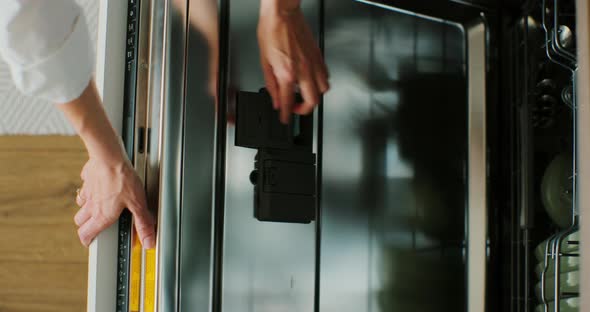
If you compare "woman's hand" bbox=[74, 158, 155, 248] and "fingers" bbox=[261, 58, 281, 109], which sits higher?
"fingers" bbox=[261, 58, 281, 109]

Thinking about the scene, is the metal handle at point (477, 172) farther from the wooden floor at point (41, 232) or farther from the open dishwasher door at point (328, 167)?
the wooden floor at point (41, 232)

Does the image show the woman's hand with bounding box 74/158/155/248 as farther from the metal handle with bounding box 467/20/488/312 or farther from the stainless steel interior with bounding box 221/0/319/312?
the metal handle with bounding box 467/20/488/312

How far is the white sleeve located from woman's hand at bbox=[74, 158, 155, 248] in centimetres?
12

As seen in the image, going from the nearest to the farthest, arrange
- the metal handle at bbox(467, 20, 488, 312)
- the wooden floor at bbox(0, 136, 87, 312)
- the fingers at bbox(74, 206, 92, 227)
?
the fingers at bbox(74, 206, 92, 227) → the metal handle at bbox(467, 20, 488, 312) → the wooden floor at bbox(0, 136, 87, 312)

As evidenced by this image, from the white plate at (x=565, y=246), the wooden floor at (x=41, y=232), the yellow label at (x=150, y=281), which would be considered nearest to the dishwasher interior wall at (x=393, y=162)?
the white plate at (x=565, y=246)

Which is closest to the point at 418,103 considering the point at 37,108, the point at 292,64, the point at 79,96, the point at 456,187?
the point at 456,187

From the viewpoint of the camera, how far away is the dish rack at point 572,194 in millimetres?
810

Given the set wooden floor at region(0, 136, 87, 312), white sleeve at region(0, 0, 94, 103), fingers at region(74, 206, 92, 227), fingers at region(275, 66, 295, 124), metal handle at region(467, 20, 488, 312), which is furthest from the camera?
wooden floor at region(0, 136, 87, 312)

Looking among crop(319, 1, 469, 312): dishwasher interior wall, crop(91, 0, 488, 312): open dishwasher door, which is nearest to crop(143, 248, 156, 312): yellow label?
crop(91, 0, 488, 312): open dishwasher door

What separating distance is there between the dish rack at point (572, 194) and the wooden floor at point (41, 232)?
90cm

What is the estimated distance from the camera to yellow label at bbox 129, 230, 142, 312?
2.87ft

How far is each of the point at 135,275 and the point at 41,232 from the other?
0.65 meters

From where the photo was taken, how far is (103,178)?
0.89m

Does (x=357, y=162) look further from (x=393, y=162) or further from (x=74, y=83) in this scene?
(x=74, y=83)
